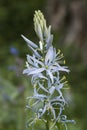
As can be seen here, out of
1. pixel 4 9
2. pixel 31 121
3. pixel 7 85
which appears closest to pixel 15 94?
pixel 7 85

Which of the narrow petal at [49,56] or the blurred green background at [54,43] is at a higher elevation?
the blurred green background at [54,43]

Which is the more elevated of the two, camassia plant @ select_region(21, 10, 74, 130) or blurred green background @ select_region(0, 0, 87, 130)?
blurred green background @ select_region(0, 0, 87, 130)

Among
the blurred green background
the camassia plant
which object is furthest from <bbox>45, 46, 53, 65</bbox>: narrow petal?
the blurred green background

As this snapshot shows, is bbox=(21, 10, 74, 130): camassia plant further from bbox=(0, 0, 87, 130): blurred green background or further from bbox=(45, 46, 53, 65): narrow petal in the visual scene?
bbox=(0, 0, 87, 130): blurred green background

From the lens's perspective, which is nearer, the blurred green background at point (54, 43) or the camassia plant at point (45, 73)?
the camassia plant at point (45, 73)

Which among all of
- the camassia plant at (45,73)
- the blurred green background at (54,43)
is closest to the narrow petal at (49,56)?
the camassia plant at (45,73)

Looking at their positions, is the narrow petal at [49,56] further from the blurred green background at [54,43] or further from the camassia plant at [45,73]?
the blurred green background at [54,43]

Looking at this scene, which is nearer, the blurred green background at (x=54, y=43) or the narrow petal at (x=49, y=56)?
the narrow petal at (x=49, y=56)

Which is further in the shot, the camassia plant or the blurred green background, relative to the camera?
the blurred green background
